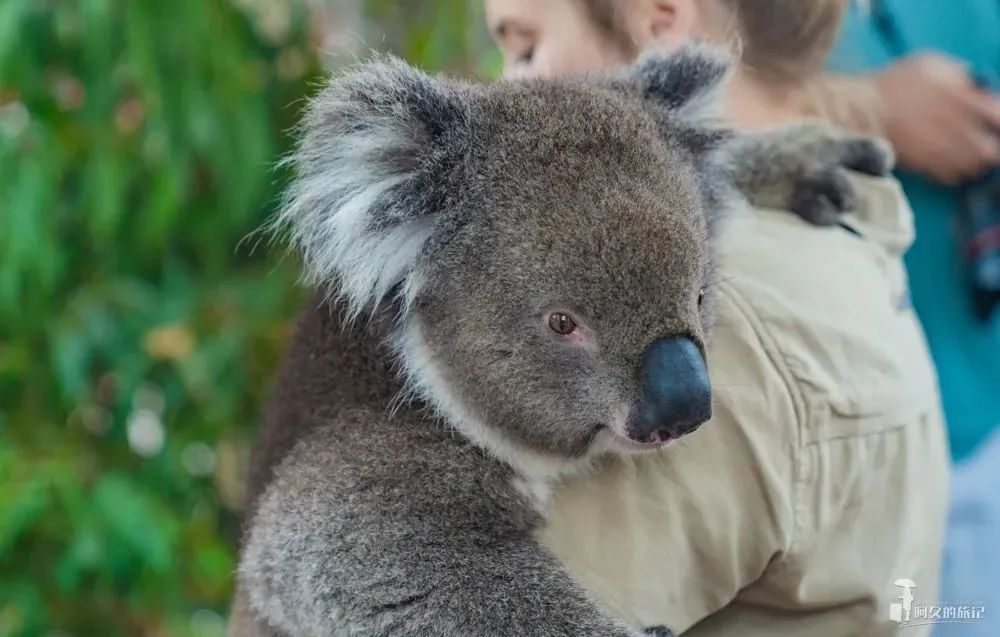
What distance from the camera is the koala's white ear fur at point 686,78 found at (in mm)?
1488

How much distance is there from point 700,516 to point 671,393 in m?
0.19

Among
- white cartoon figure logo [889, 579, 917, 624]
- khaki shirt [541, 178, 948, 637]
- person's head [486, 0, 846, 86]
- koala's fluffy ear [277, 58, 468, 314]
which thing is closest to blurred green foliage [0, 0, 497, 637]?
person's head [486, 0, 846, 86]

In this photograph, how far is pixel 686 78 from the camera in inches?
58.6

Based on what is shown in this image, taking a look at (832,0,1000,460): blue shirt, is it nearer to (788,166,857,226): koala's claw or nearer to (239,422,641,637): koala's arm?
(788,166,857,226): koala's claw

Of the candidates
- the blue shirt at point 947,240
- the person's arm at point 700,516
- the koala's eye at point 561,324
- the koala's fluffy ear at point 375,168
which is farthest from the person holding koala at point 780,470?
the blue shirt at point 947,240

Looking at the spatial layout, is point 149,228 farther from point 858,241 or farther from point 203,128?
point 858,241

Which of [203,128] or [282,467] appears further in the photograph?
[203,128]

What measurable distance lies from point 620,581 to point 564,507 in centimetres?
13

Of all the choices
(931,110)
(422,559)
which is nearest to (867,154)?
(931,110)

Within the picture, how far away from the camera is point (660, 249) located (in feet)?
4.16

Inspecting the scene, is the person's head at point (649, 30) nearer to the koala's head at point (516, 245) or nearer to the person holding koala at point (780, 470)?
the person holding koala at point (780, 470)

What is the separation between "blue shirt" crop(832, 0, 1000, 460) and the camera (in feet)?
6.59

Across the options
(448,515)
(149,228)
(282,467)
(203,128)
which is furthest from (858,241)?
(149,228)

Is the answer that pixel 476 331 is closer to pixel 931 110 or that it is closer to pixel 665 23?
pixel 665 23
